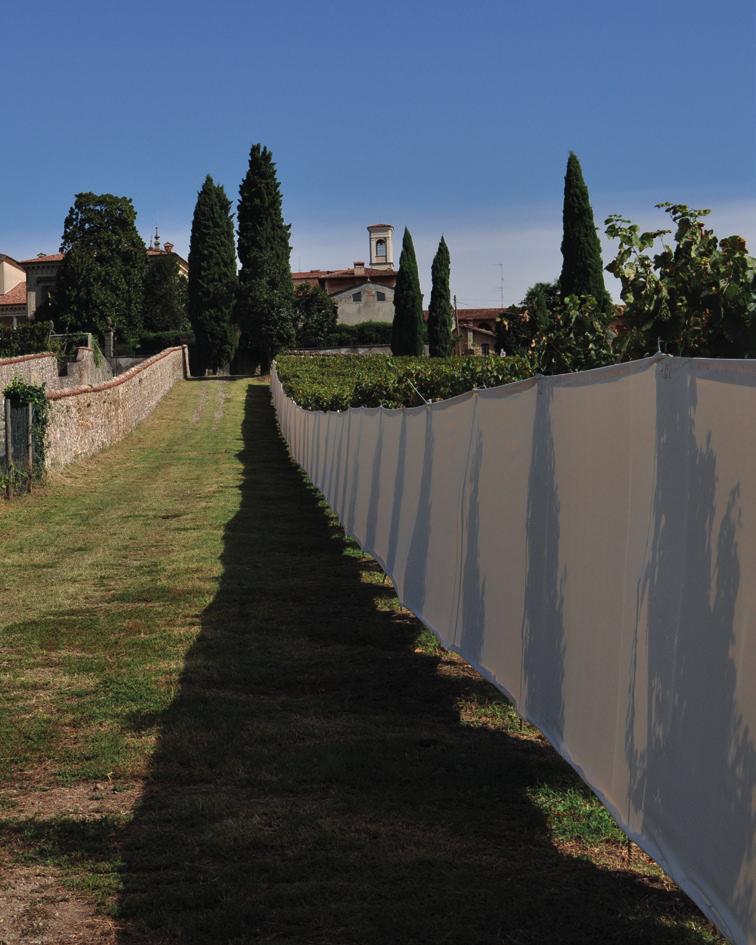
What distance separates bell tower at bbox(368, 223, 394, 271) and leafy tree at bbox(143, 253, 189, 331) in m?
34.0

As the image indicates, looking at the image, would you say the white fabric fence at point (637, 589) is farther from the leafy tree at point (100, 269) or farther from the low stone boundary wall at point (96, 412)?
the leafy tree at point (100, 269)

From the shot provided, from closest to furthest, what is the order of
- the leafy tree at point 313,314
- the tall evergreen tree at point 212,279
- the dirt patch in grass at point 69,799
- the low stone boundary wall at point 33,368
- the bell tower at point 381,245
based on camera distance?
the dirt patch in grass at point 69,799 → the low stone boundary wall at point 33,368 → the tall evergreen tree at point 212,279 → the leafy tree at point 313,314 → the bell tower at point 381,245

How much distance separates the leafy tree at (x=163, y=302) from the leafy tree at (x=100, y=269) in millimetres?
5125

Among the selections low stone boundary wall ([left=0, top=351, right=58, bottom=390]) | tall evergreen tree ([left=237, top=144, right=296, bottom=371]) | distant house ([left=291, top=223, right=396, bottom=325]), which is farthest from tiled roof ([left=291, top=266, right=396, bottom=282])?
low stone boundary wall ([left=0, top=351, right=58, bottom=390])

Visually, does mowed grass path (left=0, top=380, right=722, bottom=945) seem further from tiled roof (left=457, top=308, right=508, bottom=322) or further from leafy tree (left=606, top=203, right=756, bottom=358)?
tiled roof (left=457, top=308, right=508, bottom=322)

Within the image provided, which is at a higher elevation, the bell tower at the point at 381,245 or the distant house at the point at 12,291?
the bell tower at the point at 381,245

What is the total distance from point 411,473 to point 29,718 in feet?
13.4

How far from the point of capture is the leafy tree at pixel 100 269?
276ft

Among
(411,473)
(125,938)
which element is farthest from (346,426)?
(125,938)

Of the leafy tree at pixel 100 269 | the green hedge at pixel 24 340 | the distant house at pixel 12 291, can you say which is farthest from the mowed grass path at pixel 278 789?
the distant house at pixel 12 291

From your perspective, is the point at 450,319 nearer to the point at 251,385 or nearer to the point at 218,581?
the point at 251,385

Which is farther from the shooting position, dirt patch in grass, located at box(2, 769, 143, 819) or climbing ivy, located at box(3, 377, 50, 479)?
climbing ivy, located at box(3, 377, 50, 479)

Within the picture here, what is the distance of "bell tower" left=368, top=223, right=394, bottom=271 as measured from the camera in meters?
128

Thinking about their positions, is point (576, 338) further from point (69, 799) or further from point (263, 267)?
point (263, 267)
